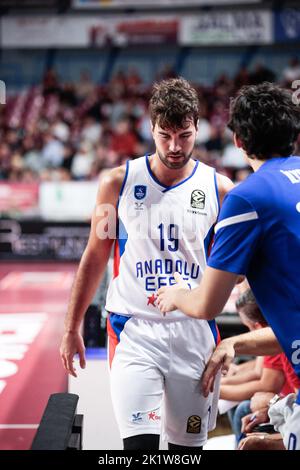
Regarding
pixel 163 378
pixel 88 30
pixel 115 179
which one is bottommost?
pixel 163 378

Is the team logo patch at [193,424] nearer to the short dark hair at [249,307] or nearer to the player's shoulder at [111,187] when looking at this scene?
the short dark hair at [249,307]

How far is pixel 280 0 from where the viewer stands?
656 inches

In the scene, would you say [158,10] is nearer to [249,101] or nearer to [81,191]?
[81,191]

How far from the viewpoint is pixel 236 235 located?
206 centimetres

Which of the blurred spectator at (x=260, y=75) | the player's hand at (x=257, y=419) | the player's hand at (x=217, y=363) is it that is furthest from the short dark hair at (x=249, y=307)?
the blurred spectator at (x=260, y=75)

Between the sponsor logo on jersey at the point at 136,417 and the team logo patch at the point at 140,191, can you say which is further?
the team logo patch at the point at 140,191

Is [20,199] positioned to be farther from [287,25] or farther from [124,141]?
[287,25]

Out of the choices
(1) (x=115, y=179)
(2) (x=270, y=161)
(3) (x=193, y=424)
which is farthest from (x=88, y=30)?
(2) (x=270, y=161)

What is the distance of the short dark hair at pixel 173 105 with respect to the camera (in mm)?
2855

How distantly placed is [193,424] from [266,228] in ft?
4.03

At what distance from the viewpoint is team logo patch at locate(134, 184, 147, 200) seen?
9.88 ft

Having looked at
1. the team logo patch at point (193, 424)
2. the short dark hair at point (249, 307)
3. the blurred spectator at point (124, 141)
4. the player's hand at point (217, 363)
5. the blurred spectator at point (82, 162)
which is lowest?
the blurred spectator at point (82, 162)

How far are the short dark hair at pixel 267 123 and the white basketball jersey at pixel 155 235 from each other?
2.59ft
